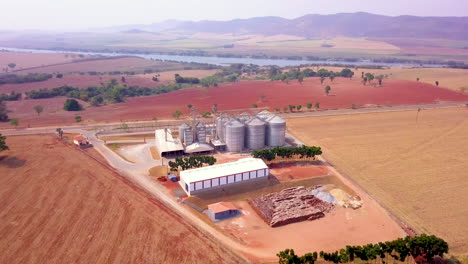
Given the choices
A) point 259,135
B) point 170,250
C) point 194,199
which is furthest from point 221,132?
point 170,250

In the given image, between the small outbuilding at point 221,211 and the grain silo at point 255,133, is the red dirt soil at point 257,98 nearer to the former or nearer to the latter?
the grain silo at point 255,133

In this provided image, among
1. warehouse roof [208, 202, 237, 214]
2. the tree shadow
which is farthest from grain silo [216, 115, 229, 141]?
the tree shadow

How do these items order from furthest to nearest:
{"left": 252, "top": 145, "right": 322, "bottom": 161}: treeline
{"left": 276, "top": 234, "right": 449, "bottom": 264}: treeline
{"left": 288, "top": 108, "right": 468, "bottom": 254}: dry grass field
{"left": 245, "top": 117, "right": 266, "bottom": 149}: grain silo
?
{"left": 245, "top": 117, "right": 266, "bottom": 149}: grain silo < {"left": 252, "top": 145, "right": 322, "bottom": 161}: treeline < {"left": 288, "top": 108, "right": 468, "bottom": 254}: dry grass field < {"left": 276, "top": 234, "right": 449, "bottom": 264}: treeline

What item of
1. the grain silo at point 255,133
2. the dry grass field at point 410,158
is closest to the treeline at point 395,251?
the dry grass field at point 410,158

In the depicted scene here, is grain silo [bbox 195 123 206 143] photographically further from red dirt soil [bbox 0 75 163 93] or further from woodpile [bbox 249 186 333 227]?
red dirt soil [bbox 0 75 163 93]

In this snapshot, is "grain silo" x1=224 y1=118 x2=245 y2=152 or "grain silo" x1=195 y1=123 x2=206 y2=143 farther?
"grain silo" x1=195 y1=123 x2=206 y2=143

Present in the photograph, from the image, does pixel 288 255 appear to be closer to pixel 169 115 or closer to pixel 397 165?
pixel 397 165
